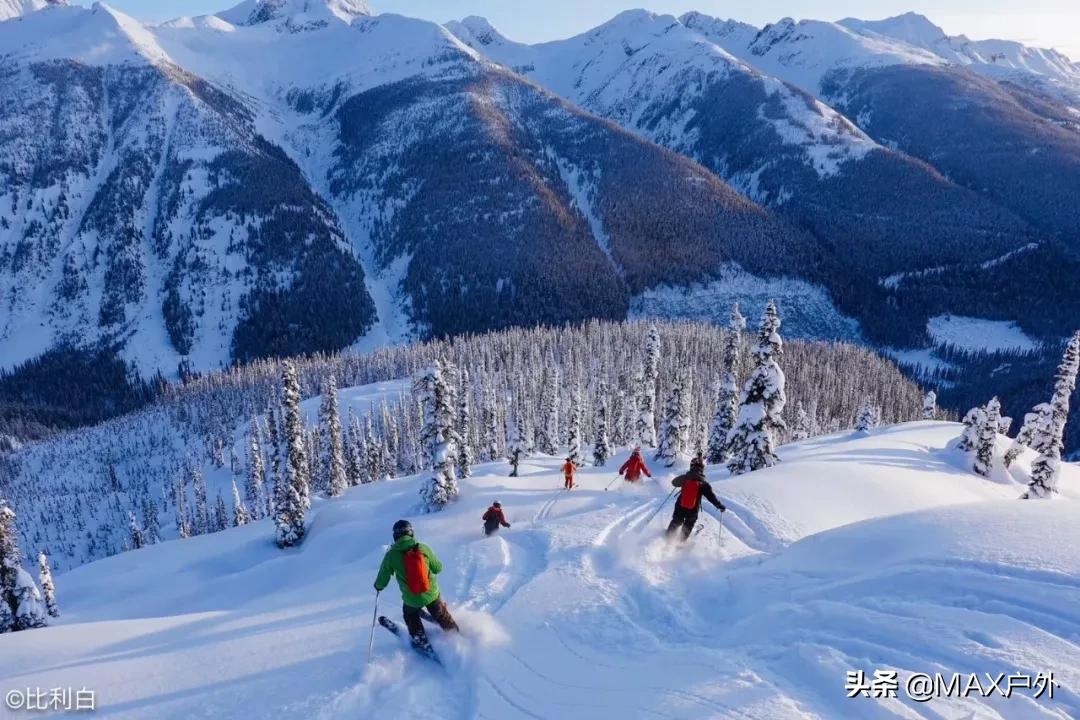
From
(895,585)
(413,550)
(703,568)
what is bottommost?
(703,568)

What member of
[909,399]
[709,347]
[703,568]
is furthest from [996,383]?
[703,568]

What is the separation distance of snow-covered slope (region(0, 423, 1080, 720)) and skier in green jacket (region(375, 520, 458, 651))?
431 millimetres

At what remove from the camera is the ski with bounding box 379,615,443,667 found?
10.1 m

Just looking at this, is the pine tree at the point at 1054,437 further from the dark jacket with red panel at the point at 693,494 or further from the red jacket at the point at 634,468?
the dark jacket with red panel at the point at 693,494

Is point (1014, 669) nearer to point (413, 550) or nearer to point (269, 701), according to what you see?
point (413, 550)

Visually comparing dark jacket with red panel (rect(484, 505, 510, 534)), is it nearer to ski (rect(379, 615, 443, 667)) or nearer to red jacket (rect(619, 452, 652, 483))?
ski (rect(379, 615, 443, 667))

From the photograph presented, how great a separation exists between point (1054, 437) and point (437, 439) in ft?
123

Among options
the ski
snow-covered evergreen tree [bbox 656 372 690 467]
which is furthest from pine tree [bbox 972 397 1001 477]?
the ski

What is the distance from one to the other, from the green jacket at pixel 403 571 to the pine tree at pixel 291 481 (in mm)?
29314

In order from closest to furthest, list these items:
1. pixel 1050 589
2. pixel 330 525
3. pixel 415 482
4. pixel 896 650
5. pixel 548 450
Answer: pixel 896 650 → pixel 1050 589 → pixel 330 525 → pixel 415 482 → pixel 548 450

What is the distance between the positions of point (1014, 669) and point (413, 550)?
8.93 meters

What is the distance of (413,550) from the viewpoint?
1042cm
